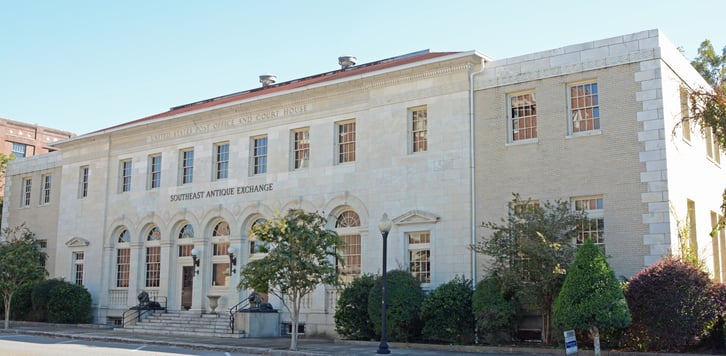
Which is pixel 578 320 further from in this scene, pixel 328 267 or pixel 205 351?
pixel 205 351

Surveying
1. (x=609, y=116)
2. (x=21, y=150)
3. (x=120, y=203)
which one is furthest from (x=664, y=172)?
(x=21, y=150)

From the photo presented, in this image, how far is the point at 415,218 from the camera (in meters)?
26.8

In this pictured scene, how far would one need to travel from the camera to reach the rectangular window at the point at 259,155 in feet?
106

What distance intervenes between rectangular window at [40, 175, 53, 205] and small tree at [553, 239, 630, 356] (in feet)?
104

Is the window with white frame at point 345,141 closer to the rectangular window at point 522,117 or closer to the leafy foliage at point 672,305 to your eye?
the rectangular window at point 522,117

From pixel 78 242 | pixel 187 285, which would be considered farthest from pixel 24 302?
pixel 187 285

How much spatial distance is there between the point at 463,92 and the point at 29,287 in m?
24.4

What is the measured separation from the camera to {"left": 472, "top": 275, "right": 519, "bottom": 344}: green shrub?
22688 mm

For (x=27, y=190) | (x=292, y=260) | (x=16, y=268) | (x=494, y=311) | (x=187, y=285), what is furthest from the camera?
(x=27, y=190)

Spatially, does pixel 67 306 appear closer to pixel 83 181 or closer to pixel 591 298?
pixel 83 181

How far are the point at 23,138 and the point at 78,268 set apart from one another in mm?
30210

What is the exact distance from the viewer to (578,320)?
18.7 m

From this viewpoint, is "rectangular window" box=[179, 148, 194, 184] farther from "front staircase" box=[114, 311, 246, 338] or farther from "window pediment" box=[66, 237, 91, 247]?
"window pediment" box=[66, 237, 91, 247]

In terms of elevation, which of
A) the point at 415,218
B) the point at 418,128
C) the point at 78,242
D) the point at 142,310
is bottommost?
the point at 142,310
